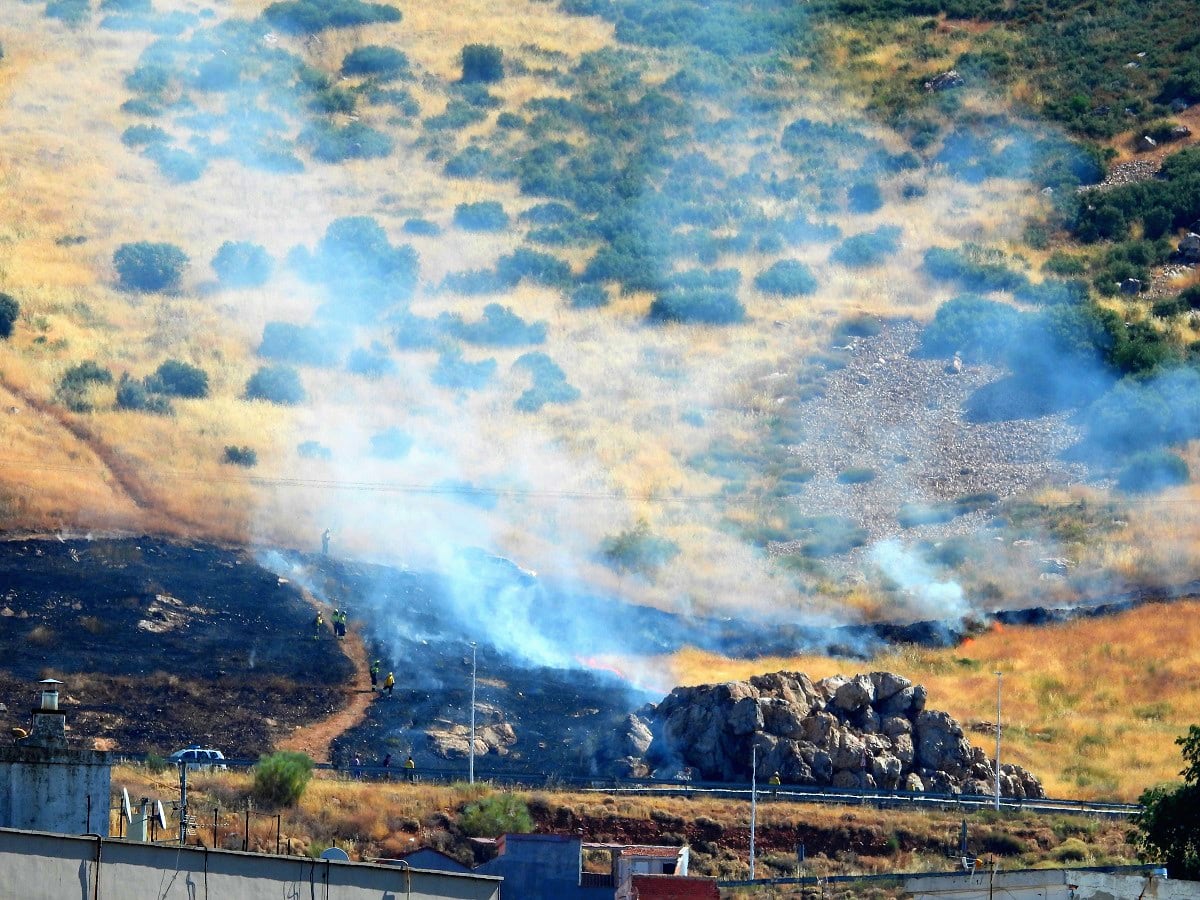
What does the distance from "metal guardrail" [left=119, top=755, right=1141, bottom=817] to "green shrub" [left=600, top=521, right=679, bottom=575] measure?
3321cm

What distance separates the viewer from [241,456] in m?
112

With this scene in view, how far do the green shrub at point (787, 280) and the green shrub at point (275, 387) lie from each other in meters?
31.1

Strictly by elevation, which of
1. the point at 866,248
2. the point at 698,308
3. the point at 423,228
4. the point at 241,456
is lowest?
the point at 241,456

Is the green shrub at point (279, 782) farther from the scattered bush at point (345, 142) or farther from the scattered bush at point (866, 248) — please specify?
the scattered bush at point (345, 142)

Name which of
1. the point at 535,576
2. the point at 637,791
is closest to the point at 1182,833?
the point at 637,791

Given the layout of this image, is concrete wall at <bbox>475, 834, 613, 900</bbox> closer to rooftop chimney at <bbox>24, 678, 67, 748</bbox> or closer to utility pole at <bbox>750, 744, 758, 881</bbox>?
utility pole at <bbox>750, 744, 758, 881</bbox>

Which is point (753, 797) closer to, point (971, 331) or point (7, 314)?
point (7, 314)

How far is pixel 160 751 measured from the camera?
76.1 m

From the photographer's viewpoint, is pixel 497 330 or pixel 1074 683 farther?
pixel 497 330

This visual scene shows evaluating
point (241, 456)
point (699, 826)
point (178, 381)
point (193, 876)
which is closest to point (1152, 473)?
point (241, 456)

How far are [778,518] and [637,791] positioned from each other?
144 feet

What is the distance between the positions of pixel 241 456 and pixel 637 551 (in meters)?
17.2

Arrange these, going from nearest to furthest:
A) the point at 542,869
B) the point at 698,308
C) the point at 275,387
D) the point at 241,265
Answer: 1. the point at 542,869
2. the point at 275,387
3. the point at 241,265
4. the point at 698,308

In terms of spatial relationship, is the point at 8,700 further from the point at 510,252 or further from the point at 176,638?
the point at 510,252
